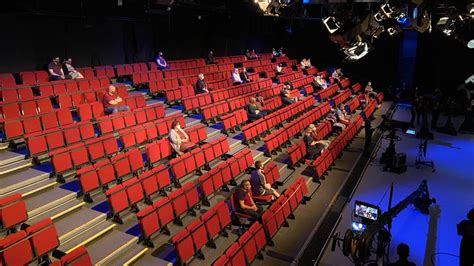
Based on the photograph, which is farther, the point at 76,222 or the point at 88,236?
the point at 76,222

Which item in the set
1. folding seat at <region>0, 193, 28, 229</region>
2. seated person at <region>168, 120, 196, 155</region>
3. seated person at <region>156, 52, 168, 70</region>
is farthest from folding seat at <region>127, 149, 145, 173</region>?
seated person at <region>156, 52, 168, 70</region>

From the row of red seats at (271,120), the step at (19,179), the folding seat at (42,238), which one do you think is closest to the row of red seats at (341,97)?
the row of red seats at (271,120)

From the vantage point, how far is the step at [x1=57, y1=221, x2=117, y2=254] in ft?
11.4

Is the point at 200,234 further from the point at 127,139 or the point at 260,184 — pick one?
the point at 127,139

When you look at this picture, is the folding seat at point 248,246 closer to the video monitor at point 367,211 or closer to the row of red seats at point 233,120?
the video monitor at point 367,211

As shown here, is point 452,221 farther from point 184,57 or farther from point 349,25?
point 184,57

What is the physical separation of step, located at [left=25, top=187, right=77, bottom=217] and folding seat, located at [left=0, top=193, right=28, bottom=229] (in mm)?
234

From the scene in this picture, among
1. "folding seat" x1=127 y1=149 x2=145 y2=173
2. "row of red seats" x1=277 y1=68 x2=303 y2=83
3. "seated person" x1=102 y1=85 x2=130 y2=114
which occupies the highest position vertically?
"seated person" x1=102 y1=85 x2=130 y2=114

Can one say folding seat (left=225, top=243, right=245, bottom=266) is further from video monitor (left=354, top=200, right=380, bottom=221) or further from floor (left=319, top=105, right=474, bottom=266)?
video monitor (left=354, top=200, right=380, bottom=221)

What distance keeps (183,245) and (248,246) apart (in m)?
0.64

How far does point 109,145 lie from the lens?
490 cm

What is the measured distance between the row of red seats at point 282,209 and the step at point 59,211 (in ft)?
6.74

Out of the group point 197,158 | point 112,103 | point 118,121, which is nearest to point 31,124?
point 118,121

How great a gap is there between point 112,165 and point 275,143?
2936mm
